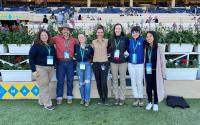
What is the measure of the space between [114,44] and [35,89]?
1.76 m

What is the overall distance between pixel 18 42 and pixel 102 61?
170 centimetres

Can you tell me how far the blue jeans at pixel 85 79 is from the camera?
5.86 meters

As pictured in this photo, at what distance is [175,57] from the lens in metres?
6.73

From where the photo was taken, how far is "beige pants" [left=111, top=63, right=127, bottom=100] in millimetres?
5746

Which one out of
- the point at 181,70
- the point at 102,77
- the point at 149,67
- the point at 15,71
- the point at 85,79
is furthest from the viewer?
the point at 181,70

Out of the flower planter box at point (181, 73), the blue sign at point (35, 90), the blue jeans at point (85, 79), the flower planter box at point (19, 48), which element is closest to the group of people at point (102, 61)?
the blue jeans at point (85, 79)

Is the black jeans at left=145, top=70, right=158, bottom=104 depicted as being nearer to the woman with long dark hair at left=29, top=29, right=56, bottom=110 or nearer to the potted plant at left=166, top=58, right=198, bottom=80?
the potted plant at left=166, top=58, right=198, bottom=80

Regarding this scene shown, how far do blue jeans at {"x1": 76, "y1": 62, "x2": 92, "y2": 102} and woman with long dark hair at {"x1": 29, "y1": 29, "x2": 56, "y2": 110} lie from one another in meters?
0.49

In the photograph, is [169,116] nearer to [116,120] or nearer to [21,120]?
[116,120]

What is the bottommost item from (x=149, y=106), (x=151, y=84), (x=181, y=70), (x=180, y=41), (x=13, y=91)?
(x=149, y=106)

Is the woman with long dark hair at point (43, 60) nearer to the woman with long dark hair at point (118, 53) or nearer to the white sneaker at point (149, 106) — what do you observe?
the woman with long dark hair at point (118, 53)

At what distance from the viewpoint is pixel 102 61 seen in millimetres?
5711

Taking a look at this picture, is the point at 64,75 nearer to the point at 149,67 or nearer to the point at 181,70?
the point at 149,67

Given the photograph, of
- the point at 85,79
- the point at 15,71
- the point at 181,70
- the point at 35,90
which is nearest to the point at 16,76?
the point at 15,71
